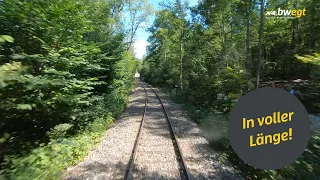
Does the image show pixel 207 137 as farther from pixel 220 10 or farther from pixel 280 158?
pixel 220 10

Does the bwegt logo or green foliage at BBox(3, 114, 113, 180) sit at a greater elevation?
the bwegt logo

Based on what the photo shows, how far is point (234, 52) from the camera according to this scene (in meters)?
15.1

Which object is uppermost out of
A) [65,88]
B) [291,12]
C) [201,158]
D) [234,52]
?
[291,12]

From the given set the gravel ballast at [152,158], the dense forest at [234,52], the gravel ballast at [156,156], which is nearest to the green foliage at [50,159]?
the gravel ballast at [152,158]

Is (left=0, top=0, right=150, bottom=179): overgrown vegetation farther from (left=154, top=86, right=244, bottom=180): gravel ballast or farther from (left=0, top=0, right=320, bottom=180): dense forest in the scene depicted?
(left=154, top=86, right=244, bottom=180): gravel ballast

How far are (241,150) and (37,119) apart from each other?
240 inches

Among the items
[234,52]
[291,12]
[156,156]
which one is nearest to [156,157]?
[156,156]

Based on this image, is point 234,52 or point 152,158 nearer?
point 152,158

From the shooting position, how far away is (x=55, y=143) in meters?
5.40

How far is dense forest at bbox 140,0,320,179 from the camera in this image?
9.91 m

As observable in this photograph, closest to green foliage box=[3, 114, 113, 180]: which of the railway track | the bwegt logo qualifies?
the railway track

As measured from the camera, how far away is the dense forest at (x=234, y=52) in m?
9.91

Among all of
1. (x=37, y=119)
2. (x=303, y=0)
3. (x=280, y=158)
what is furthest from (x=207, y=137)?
(x=303, y=0)

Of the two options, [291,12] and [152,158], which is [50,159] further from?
[291,12]
